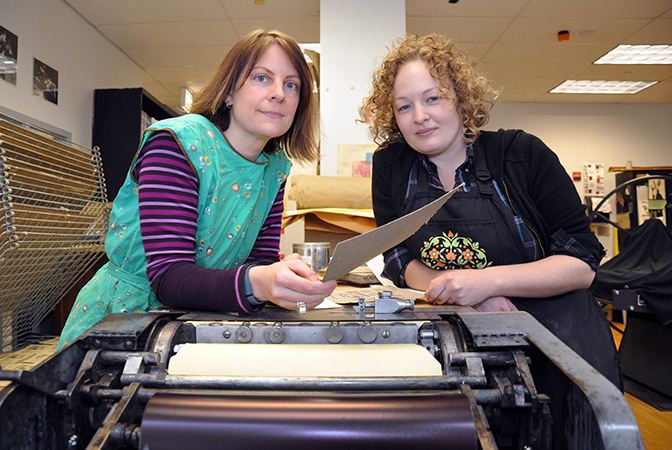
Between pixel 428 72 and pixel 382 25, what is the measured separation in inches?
95.6

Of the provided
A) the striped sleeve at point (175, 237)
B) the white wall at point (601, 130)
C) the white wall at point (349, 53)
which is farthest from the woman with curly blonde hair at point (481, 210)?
the white wall at point (601, 130)

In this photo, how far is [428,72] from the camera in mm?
1108

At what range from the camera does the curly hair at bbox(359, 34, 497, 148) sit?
3.67 feet

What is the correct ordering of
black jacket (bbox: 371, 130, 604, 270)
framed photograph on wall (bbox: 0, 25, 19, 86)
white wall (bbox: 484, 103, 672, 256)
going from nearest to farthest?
black jacket (bbox: 371, 130, 604, 270) < framed photograph on wall (bbox: 0, 25, 19, 86) < white wall (bbox: 484, 103, 672, 256)

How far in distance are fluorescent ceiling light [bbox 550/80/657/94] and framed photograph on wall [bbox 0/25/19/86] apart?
6033 mm

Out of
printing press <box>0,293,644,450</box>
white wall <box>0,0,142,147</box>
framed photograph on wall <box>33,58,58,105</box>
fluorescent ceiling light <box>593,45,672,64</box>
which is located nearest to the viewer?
printing press <box>0,293,644,450</box>

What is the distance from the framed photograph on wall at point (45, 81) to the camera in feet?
11.0

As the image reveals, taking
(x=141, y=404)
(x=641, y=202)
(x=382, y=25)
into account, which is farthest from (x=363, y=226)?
(x=641, y=202)

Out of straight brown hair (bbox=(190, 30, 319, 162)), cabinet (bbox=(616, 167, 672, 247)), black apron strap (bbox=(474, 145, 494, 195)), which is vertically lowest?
black apron strap (bbox=(474, 145, 494, 195))

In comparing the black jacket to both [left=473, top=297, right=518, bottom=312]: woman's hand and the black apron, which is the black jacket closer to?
the black apron

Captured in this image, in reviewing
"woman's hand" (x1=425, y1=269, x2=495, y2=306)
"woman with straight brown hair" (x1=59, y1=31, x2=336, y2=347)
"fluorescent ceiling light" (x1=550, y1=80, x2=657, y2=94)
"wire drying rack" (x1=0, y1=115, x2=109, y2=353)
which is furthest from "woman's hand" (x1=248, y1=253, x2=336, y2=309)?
"fluorescent ceiling light" (x1=550, y1=80, x2=657, y2=94)

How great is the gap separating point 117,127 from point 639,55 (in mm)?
5667

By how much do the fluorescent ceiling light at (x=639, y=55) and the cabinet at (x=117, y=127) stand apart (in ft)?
16.5

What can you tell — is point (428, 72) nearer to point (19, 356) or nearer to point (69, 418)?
point (69, 418)
